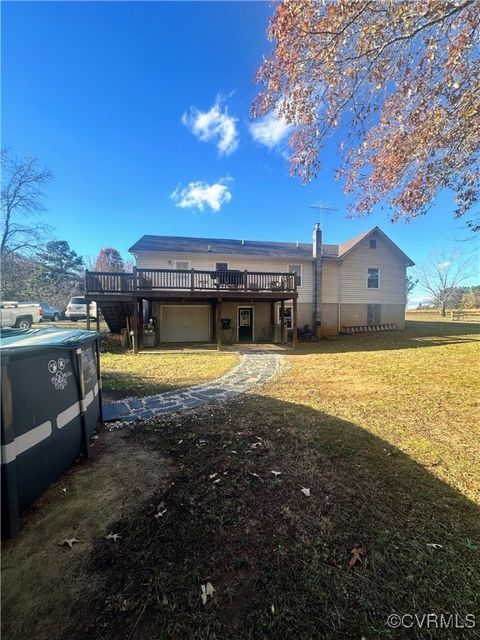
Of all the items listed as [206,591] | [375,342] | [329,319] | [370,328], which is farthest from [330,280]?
[206,591]

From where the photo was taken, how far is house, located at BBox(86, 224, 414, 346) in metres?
12.0

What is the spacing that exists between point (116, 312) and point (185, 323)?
11.5ft

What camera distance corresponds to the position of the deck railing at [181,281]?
11172 mm

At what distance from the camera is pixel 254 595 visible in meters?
1.67

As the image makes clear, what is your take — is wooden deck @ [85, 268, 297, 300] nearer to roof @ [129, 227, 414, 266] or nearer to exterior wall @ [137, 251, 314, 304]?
exterior wall @ [137, 251, 314, 304]

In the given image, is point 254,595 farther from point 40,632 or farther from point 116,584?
point 40,632

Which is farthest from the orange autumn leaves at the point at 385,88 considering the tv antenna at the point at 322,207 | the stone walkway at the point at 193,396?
the tv antenna at the point at 322,207

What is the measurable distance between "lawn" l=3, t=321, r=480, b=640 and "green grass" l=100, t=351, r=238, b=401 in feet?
7.33

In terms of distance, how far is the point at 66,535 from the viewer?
2.15m

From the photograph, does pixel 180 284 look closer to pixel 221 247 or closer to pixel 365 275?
pixel 221 247

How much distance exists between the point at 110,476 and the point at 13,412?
137 centimetres

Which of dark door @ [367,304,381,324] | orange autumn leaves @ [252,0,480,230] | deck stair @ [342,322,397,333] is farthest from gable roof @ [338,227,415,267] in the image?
orange autumn leaves @ [252,0,480,230]

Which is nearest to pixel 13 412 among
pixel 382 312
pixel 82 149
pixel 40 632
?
pixel 40 632

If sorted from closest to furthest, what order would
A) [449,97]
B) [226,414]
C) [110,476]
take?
[110,476], [226,414], [449,97]
